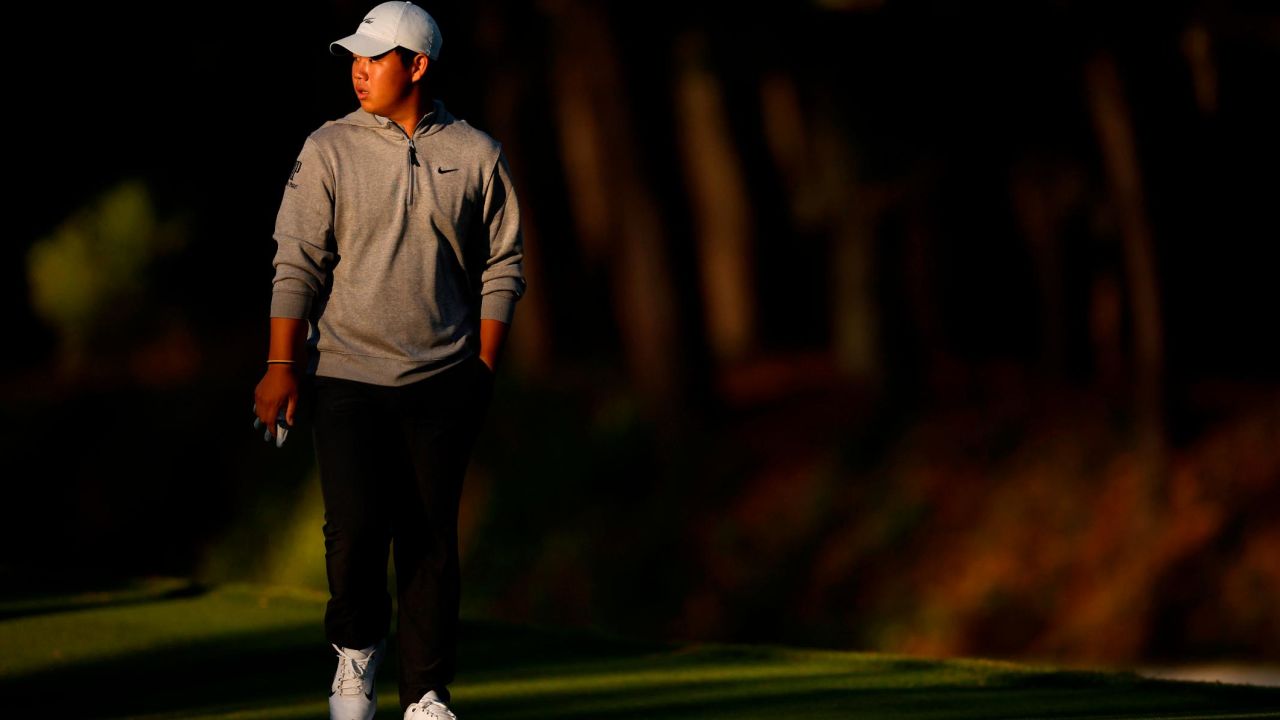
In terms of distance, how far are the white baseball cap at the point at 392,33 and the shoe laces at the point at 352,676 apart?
1.90m

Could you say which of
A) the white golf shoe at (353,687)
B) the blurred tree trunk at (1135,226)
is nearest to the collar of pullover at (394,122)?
the white golf shoe at (353,687)

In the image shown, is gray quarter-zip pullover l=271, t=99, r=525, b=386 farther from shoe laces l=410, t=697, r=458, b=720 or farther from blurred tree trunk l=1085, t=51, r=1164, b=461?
blurred tree trunk l=1085, t=51, r=1164, b=461

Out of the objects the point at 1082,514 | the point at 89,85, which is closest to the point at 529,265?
the point at 89,85

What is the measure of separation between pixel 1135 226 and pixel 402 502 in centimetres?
1461

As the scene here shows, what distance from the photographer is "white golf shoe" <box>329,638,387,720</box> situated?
6.93m

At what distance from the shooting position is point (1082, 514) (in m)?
20.4

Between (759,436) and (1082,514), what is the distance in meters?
4.11

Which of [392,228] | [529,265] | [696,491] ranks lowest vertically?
[696,491]

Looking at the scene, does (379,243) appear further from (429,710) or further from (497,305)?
(429,710)

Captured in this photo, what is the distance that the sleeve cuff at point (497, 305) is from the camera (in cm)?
709

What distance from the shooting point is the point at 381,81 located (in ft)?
22.5

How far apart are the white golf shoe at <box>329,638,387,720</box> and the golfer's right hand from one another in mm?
754

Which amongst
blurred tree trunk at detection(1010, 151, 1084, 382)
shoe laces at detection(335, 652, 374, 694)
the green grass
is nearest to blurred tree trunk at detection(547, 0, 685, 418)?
blurred tree trunk at detection(1010, 151, 1084, 382)

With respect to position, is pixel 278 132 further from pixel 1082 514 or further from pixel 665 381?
pixel 1082 514
